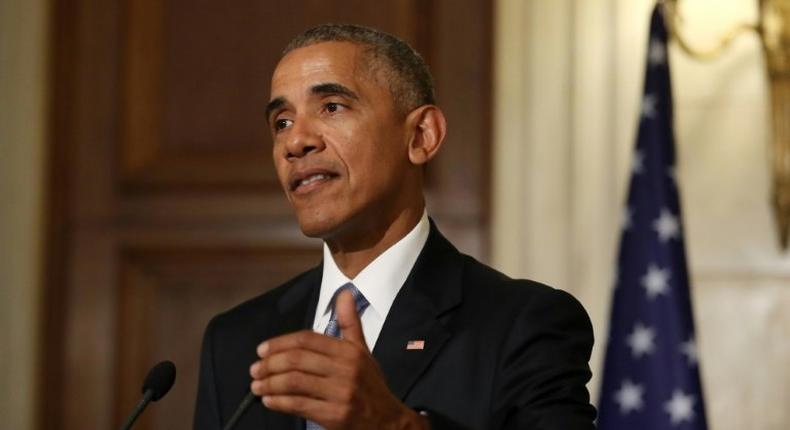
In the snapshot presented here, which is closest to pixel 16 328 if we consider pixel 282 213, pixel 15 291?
pixel 15 291

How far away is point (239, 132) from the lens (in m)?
4.50

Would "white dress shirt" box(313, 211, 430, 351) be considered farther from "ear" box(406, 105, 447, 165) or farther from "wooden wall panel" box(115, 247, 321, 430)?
"wooden wall panel" box(115, 247, 321, 430)

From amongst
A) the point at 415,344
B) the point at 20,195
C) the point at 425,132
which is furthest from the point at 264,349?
the point at 20,195

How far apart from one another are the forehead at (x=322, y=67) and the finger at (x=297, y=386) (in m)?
0.75

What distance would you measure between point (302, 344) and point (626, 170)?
2.42 m

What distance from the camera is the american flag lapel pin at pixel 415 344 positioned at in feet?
7.30

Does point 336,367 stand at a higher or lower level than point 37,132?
lower

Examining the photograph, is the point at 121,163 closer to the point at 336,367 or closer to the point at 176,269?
the point at 176,269

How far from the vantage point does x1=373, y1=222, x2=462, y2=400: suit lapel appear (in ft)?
7.23

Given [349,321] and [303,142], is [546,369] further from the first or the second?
[303,142]

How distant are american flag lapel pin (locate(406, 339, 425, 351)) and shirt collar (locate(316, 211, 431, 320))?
0.11 metres

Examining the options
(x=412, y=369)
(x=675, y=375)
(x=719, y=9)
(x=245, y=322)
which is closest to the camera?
(x=412, y=369)

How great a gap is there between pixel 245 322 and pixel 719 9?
2022mm

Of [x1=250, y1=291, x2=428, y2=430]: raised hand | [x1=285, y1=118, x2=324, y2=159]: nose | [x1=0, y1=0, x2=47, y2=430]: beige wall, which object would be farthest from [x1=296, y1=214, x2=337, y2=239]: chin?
[x1=0, y1=0, x2=47, y2=430]: beige wall
